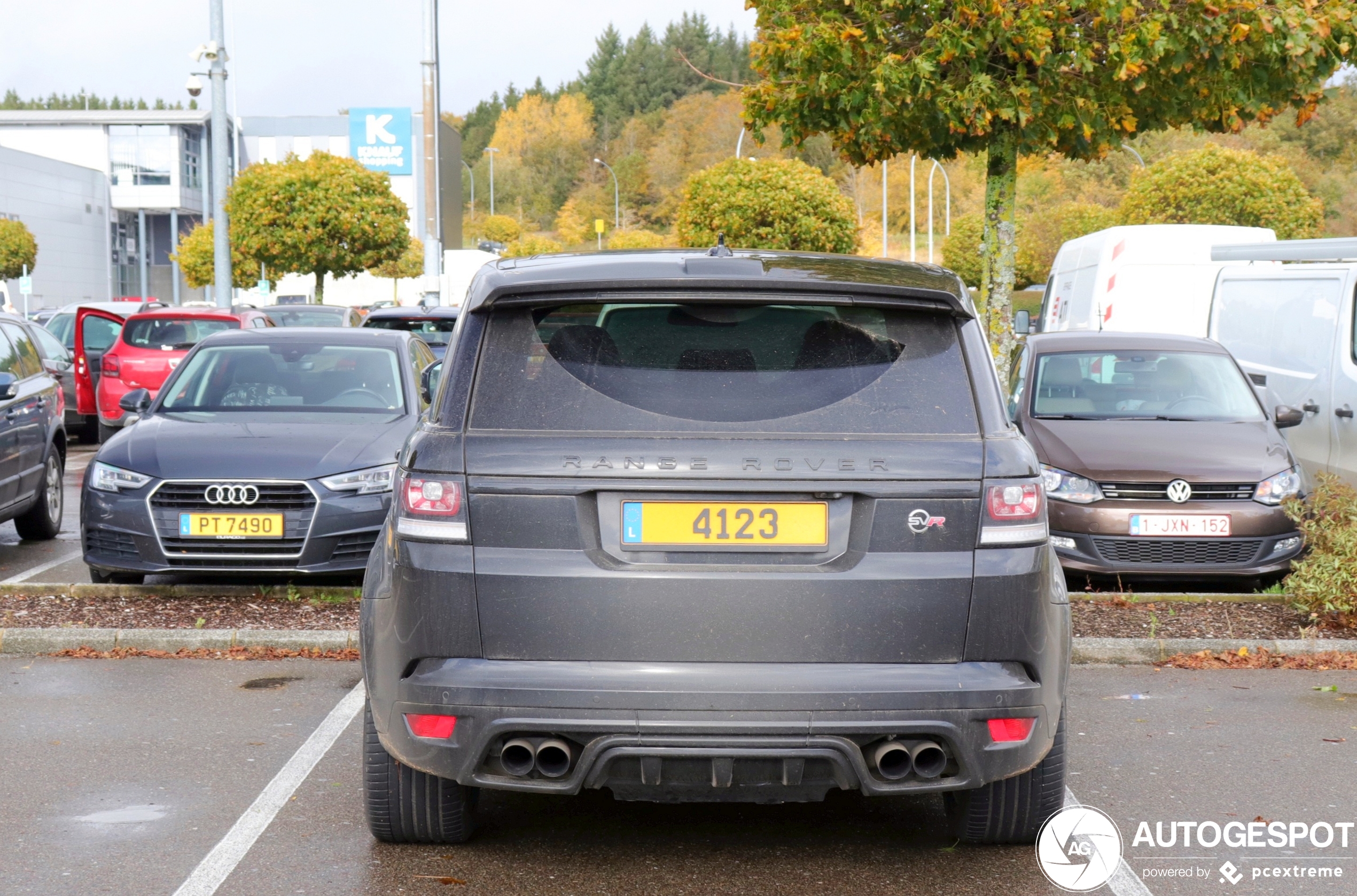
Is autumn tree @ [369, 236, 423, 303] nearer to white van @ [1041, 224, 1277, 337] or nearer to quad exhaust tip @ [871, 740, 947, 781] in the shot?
white van @ [1041, 224, 1277, 337]

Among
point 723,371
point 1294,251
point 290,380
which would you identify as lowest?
point 290,380

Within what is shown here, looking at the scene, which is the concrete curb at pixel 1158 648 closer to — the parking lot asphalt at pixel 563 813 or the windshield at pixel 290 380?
the parking lot asphalt at pixel 563 813

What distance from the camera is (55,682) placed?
6.69m

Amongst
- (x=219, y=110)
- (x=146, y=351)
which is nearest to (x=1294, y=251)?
(x=146, y=351)

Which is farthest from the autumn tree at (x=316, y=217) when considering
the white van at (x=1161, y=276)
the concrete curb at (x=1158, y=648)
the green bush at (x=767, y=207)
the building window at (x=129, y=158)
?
the concrete curb at (x=1158, y=648)

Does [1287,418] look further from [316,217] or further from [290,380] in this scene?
[316,217]

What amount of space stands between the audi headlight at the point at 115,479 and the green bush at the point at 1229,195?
39.1 metres

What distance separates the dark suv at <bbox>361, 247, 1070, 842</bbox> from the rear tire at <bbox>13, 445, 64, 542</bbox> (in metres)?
8.01

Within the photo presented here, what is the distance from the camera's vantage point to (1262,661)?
24.0ft

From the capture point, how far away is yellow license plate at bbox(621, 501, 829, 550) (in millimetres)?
3754

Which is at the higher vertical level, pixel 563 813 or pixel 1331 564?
pixel 1331 564

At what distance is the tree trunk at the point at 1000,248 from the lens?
11.0 metres

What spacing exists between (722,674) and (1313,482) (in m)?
6.98

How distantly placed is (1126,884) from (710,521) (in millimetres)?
1675
